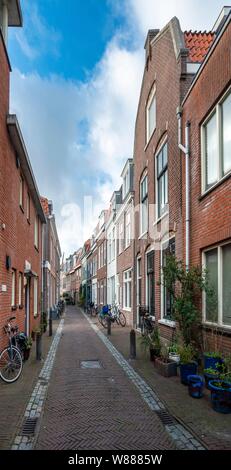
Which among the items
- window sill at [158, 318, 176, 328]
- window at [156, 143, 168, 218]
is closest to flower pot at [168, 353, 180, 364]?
window sill at [158, 318, 176, 328]

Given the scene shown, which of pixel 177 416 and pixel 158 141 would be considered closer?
pixel 177 416

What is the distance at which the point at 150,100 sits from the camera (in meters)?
16.2

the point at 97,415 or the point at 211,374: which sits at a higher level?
the point at 211,374

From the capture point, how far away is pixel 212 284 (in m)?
8.91

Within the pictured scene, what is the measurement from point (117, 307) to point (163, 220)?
12.6m

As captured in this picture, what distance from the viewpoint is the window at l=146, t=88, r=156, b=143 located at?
15558 millimetres

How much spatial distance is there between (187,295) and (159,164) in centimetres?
638

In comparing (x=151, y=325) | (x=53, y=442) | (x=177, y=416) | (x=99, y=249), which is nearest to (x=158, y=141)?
(x=151, y=325)

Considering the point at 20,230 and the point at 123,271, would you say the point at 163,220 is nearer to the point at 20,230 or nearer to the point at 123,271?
the point at 20,230

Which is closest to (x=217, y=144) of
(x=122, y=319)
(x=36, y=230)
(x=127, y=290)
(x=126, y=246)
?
(x=36, y=230)

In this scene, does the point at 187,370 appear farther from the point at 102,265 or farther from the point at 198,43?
the point at 102,265

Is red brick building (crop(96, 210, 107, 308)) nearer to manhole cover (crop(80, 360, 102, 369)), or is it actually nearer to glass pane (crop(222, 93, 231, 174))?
manhole cover (crop(80, 360, 102, 369))

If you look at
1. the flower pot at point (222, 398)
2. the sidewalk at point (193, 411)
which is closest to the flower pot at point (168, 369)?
the sidewalk at point (193, 411)

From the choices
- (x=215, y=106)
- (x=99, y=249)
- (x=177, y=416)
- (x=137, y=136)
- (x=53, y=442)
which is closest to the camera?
(x=53, y=442)
